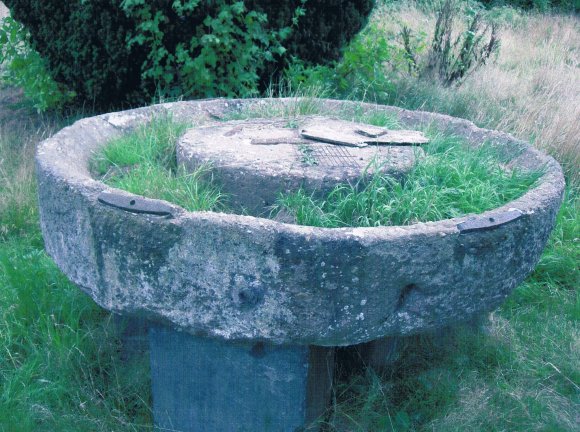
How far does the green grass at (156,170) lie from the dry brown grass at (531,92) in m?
2.65

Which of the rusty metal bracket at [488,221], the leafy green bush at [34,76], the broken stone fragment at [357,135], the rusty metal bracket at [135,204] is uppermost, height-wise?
the rusty metal bracket at [135,204]

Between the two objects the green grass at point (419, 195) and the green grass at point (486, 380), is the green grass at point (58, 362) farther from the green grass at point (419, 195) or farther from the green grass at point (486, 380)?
the green grass at point (419, 195)

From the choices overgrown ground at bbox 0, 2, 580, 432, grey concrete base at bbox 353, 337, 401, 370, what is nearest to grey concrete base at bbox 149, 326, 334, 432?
overgrown ground at bbox 0, 2, 580, 432

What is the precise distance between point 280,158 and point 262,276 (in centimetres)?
86

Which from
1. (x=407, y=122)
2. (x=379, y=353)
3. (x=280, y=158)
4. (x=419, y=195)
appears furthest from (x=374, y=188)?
(x=407, y=122)

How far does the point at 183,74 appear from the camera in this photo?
4.73 meters

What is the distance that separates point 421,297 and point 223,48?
2951mm

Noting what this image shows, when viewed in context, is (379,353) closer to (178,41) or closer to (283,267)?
(283,267)

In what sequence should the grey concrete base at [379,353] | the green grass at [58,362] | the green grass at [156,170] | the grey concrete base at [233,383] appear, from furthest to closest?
the grey concrete base at [379,353] → the green grass at [58,362] → the green grass at [156,170] → the grey concrete base at [233,383]

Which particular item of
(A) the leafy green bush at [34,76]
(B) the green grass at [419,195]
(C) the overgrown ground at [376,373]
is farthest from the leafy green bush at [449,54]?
(B) the green grass at [419,195]

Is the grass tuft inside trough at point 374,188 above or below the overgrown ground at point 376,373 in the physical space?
above

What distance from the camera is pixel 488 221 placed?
7.10ft

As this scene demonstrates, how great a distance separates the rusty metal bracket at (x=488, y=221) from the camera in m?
2.12

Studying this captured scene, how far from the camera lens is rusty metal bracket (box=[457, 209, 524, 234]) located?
6.95 feet
